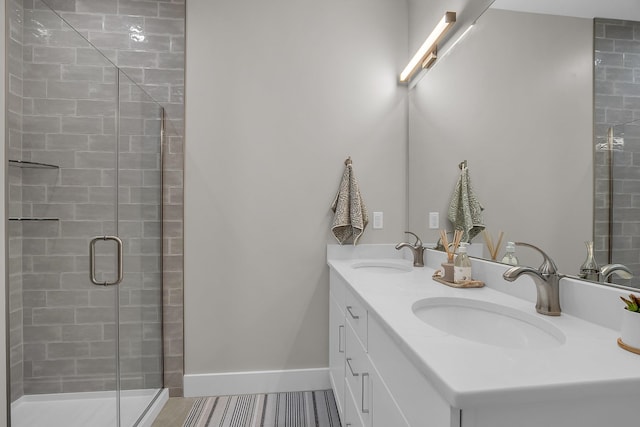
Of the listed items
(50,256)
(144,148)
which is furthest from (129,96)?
(50,256)

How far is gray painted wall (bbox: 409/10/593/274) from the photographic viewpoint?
0.98 meters

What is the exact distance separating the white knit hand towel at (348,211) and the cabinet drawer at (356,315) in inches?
22.6

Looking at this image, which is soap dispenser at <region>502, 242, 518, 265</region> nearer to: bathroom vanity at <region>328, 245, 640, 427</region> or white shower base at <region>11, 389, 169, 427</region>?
bathroom vanity at <region>328, 245, 640, 427</region>

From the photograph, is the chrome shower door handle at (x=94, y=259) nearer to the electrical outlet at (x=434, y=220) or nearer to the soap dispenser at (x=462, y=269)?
the soap dispenser at (x=462, y=269)

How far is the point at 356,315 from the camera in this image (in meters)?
1.35

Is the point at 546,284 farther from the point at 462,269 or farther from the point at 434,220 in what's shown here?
the point at 434,220

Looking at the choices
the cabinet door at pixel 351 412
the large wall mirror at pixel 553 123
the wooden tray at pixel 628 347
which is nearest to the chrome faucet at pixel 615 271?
the large wall mirror at pixel 553 123

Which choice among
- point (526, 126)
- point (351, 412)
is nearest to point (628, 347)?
point (526, 126)

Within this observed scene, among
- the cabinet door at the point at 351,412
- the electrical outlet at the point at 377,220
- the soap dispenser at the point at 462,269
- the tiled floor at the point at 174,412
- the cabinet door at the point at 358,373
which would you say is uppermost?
the electrical outlet at the point at 377,220

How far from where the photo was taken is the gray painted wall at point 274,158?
205 centimetres

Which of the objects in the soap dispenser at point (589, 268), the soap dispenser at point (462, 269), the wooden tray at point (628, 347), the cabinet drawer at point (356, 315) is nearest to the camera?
the wooden tray at point (628, 347)

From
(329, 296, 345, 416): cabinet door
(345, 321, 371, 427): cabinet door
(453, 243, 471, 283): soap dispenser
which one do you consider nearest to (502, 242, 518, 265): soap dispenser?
(453, 243, 471, 283): soap dispenser

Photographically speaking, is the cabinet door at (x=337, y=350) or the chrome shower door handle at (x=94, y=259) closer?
the chrome shower door handle at (x=94, y=259)

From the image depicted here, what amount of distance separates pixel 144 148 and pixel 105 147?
0.34 metres
